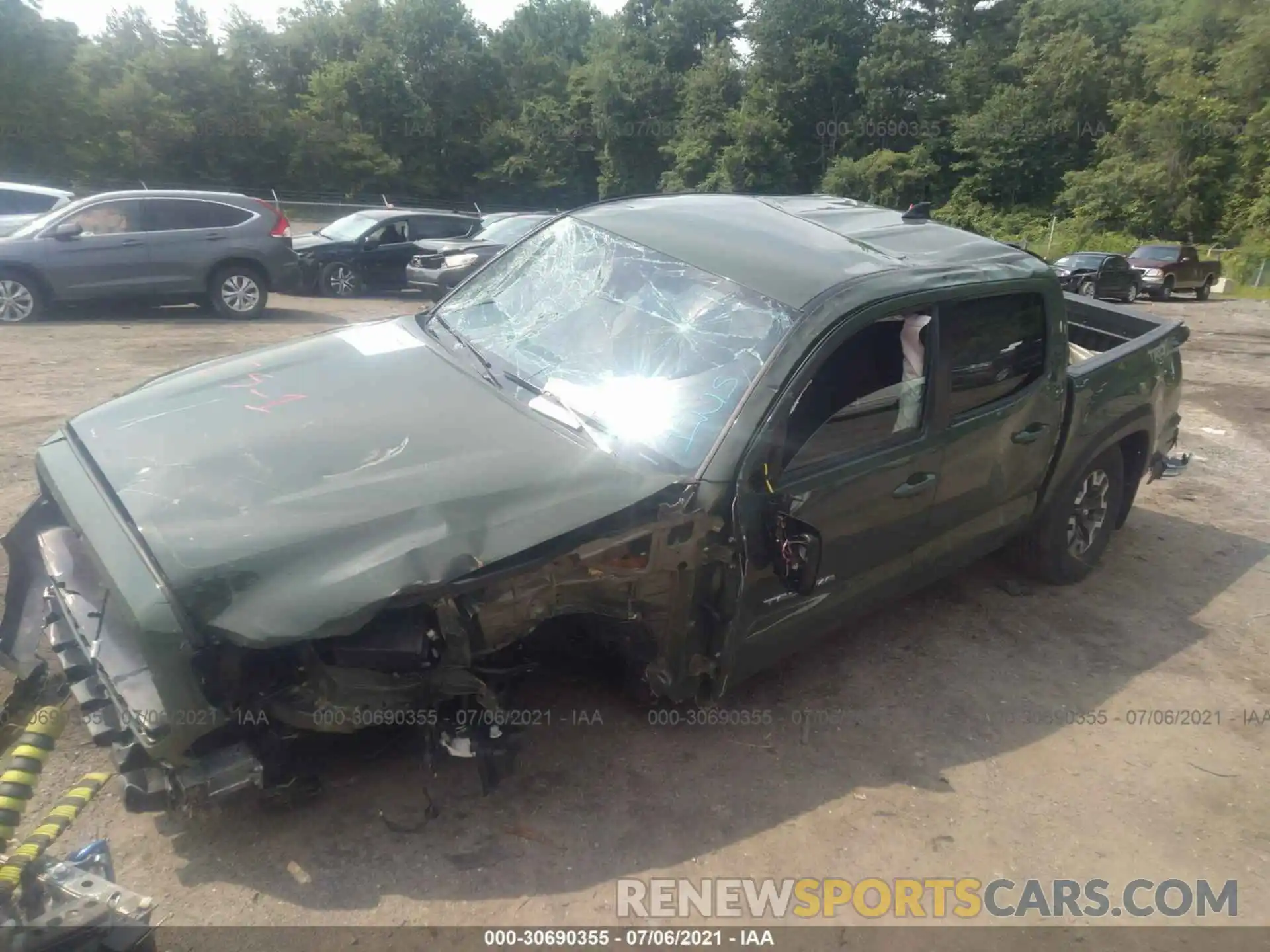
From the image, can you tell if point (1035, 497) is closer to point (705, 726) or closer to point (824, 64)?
point (705, 726)

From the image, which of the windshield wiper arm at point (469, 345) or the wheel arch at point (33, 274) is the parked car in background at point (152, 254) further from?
the windshield wiper arm at point (469, 345)

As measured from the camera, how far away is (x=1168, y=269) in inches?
940

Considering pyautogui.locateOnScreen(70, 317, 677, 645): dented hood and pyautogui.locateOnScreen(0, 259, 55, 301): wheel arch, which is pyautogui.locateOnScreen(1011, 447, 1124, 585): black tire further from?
pyautogui.locateOnScreen(0, 259, 55, 301): wheel arch

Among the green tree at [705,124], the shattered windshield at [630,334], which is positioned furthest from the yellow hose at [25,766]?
the green tree at [705,124]

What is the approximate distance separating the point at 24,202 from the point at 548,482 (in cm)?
1384

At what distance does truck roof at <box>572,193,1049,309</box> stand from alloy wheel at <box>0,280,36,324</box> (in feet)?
29.7

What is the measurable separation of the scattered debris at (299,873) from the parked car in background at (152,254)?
10.3 meters

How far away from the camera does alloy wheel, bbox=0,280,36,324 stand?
34.7ft

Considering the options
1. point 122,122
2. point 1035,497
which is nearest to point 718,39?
point 122,122

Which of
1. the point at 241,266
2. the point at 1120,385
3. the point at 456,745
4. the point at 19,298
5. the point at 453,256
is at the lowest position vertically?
the point at 453,256

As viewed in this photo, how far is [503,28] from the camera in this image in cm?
5431

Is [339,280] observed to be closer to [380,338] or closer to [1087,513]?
[380,338]

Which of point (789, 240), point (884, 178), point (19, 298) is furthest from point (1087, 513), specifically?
point (884, 178)

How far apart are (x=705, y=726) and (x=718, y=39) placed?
52040 mm
